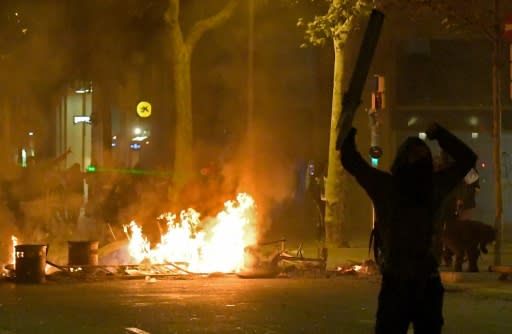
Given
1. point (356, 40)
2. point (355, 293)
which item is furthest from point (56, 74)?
point (355, 293)

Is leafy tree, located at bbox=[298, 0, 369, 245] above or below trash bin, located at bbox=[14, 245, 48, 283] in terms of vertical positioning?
above

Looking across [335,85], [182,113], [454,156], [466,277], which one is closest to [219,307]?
[466,277]

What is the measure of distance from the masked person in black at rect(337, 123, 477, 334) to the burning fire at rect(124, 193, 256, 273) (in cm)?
936

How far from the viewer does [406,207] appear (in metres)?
5.04

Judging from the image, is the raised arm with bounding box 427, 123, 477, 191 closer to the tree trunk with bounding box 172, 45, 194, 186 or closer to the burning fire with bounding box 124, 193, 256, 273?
the burning fire with bounding box 124, 193, 256, 273

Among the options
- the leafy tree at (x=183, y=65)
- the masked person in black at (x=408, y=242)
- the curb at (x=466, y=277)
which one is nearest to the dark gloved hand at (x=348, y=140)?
the masked person in black at (x=408, y=242)

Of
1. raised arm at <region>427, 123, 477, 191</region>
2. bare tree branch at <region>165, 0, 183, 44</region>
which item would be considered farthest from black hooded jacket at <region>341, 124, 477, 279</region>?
bare tree branch at <region>165, 0, 183, 44</region>

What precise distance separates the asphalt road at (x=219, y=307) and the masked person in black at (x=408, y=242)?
159 inches

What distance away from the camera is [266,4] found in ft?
67.7

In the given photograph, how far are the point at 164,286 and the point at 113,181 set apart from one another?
10.3m

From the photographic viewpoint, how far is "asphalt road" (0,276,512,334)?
9.32 m

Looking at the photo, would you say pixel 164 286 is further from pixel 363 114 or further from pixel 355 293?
pixel 363 114

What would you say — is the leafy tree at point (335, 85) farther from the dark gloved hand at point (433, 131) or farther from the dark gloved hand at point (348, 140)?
the dark gloved hand at point (348, 140)

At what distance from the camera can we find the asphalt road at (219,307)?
9320mm
